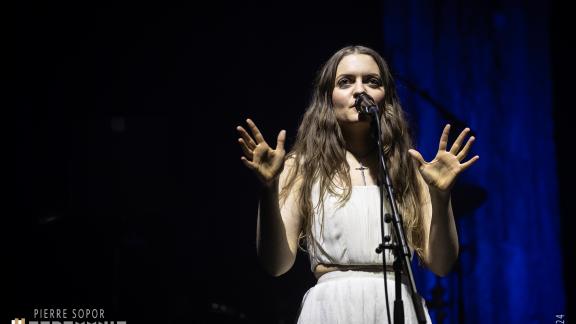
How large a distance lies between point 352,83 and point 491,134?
152cm

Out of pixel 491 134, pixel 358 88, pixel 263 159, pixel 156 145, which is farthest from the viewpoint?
pixel 156 145

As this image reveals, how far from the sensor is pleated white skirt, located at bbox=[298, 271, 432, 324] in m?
1.96

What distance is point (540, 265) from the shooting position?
3.44m

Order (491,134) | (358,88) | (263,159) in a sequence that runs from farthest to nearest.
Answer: (491,134)
(358,88)
(263,159)

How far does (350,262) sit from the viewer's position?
205 centimetres

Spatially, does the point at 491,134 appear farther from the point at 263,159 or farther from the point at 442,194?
the point at 263,159

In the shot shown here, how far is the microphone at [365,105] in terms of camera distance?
6.26 ft

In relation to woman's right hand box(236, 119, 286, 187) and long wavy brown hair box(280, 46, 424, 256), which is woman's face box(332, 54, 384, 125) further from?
woman's right hand box(236, 119, 286, 187)

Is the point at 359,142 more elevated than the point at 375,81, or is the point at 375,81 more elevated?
the point at 375,81

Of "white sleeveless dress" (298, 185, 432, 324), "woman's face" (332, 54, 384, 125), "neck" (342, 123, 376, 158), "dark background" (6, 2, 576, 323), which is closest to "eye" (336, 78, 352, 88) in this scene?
"woman's face" (332, 54, 384, 125)

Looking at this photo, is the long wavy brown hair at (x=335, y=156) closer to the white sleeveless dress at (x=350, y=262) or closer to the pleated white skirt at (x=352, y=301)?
the white sleeveless dress at (x=350, y=262)

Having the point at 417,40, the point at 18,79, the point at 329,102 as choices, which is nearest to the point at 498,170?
the point at 417,40

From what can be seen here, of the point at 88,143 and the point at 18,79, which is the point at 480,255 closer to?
the point at 88,143

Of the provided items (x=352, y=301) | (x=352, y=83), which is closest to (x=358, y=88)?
(x=352, y=83)
